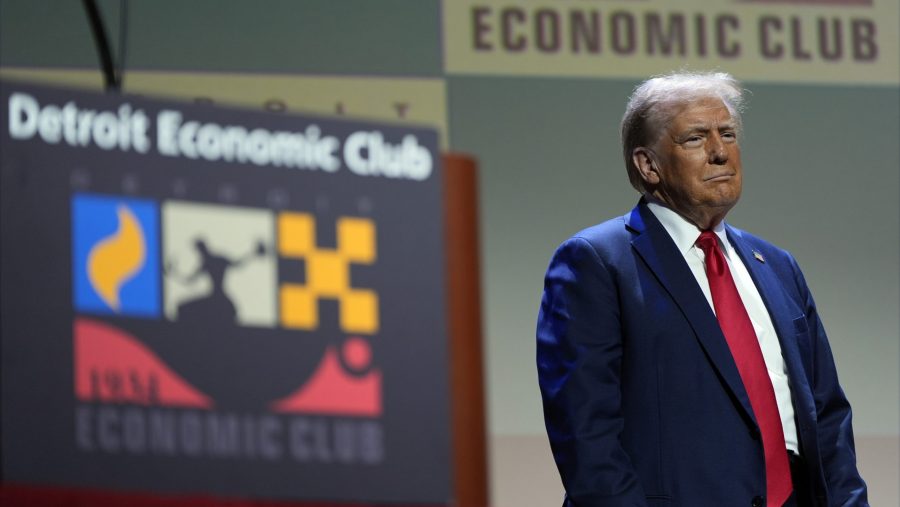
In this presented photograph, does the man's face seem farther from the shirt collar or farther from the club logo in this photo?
the club logo

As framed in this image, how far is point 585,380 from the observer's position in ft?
8.70

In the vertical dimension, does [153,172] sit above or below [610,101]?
below

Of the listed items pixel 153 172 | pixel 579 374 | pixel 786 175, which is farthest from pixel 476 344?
pixel 786 175

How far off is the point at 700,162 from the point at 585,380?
480 millimetres

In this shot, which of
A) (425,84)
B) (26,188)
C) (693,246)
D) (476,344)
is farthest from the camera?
(425,84)

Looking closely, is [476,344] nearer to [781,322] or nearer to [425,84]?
[781,322]

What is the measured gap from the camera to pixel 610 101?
4305 millimetres

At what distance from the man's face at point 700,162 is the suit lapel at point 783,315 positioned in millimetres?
109

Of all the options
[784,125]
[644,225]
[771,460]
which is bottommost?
[771,460]

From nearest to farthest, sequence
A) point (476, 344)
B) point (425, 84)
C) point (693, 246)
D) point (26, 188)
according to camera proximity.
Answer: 1. point (26, 188)
2. point (476, 344)
3. point (693, 246)
4. point (425, 84)

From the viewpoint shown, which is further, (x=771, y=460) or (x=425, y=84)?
(x=425, y=84)

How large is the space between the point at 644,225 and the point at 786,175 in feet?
5.56

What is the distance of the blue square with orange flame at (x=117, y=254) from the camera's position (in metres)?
1.24

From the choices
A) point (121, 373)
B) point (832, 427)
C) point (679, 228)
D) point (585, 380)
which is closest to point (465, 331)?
point (121, 373)
